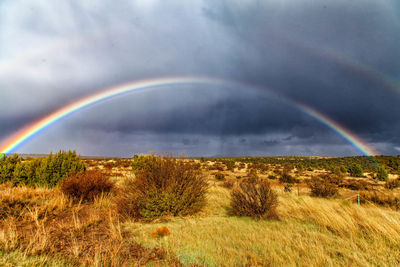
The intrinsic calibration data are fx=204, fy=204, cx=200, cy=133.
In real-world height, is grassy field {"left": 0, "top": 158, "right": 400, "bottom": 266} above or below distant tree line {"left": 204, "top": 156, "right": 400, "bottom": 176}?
above

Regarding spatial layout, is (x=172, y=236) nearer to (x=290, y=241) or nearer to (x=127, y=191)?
(x=290, y=241)

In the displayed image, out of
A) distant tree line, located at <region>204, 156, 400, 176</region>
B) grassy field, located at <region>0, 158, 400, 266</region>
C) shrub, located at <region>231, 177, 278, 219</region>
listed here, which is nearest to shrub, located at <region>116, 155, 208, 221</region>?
grassy field, located at <region>0, 158, 400, 266</region>

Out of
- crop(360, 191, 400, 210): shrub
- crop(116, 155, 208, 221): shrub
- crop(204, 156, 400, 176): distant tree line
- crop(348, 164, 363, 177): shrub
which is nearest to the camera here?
crop(116, 155, 208, 221): shrub

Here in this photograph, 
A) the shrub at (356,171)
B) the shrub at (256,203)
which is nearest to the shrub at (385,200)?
the shrub at (256,203)

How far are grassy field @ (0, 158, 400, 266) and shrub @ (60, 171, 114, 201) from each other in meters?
2.31

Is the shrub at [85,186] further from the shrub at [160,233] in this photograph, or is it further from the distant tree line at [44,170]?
the shrub at [160,233]

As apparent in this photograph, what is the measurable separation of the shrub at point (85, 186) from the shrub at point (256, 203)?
23.0 ft

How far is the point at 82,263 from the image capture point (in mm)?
3668

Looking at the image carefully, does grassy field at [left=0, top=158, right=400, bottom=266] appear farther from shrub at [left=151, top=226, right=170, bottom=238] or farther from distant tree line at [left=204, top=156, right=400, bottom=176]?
distant tree line at [left=204, top=156, right=400, bottom=176]

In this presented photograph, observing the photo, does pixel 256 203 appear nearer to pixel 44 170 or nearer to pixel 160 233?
pixel 160 233

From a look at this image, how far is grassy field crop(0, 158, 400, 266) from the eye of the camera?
3.89 meters

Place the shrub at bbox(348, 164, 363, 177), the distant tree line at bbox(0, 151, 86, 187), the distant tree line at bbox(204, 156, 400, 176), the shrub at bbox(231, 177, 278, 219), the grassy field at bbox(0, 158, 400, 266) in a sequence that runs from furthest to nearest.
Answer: the distant tree line at bbox(204, 156, 400, 176) < the shrub at bbox(348, 164, 363, 177) < the distant tree line at bbox(0, 151, 86, 187) < the shrub at bbox(231, 177, 278, 219) < the grassy field at bbox(0, 158, 400, 266)

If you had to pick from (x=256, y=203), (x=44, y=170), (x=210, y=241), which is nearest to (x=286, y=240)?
(x=210, y=241)

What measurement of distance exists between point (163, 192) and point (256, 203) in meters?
3.54
